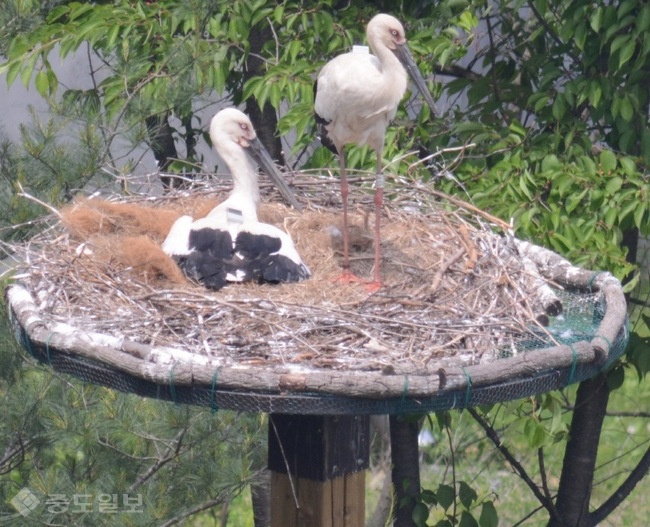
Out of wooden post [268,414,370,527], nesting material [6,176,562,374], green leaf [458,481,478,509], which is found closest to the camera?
nesting material [6,176,562,374]

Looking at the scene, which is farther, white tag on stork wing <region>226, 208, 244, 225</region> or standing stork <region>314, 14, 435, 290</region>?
white tag on stork wing <region>226, 208, 244, 225</region>

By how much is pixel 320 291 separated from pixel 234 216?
0.55 m

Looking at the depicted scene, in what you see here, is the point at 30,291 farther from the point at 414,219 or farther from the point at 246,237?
the point at 414,219

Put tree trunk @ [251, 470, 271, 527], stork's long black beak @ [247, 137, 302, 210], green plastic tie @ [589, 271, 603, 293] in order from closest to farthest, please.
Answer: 1. green plastic tie @ [589, 271, 603, 293]
2. stork's long black beak @ [247, 137, 302, 210]
3. tree trunk @ [251, 470, 271, 527]

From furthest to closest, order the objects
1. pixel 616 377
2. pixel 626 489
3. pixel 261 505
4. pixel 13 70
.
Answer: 1. pixel 261 505
2. pixel 626 489
3. pixel 616 377
4. pixel 13 70

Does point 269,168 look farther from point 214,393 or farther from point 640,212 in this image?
point 214,393

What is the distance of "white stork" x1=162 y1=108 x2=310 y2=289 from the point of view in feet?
12.2

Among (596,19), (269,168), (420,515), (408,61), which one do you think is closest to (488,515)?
(420,515)

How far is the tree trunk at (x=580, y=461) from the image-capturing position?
16.6 feet

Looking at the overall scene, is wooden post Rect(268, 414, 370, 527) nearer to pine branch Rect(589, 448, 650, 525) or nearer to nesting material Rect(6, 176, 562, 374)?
nesting material Rect(6, 176, 562, 374)

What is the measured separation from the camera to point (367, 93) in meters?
3.78

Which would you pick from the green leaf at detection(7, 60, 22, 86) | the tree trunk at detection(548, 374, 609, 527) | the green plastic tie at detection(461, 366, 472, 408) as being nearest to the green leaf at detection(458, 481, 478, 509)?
the tree trunk at detection(548, 374, 609, 527)

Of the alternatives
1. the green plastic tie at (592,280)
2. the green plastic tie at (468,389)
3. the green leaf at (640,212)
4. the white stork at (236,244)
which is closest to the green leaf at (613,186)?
the green leaf at (640,212)

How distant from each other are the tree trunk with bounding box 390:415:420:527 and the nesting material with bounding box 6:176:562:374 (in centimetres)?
119
